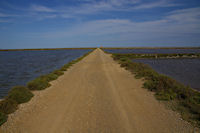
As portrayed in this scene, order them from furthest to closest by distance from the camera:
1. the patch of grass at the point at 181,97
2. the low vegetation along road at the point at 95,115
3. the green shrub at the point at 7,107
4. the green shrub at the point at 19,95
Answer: the green shrub at the point at 19,95 → the green shrub at the point at 7,107 → the patch of grass at the point at 181,97 → the low vegetation along road at the point at 95,115

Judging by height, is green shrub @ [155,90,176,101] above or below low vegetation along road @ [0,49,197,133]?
above

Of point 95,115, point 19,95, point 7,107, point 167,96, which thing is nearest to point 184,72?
point 167,96

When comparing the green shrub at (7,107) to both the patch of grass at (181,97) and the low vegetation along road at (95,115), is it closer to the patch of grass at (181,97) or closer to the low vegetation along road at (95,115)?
the low vegetation along road at (95,115)

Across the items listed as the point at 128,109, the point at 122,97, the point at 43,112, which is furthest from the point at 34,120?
the point at 122,97

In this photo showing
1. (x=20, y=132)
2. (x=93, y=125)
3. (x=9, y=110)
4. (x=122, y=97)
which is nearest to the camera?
(x=20, y=132)

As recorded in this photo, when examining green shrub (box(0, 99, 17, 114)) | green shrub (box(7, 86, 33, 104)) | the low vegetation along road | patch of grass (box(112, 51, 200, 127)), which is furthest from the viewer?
green shrub (box(7, 86, 33, 104))

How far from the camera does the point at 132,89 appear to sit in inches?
421

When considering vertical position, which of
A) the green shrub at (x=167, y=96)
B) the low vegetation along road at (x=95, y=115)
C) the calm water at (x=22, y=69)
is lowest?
the calm water at (x=22, y=69)

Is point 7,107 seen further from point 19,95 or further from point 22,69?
point 22,69

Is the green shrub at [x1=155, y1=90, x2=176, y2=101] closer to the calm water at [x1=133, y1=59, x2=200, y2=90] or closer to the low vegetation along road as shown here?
the low vegetation along road

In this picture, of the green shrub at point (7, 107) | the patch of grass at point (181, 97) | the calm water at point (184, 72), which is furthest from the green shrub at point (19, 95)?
the calm water at point (184, 72)

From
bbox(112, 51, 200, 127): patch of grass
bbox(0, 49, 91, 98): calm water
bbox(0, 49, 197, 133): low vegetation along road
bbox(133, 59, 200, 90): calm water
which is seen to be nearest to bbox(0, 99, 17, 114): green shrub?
bbox(0, 49, 197, 133): low vegetation along road

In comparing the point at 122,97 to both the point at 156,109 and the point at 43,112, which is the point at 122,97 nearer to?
the point at 156,109

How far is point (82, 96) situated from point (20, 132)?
167 inches
